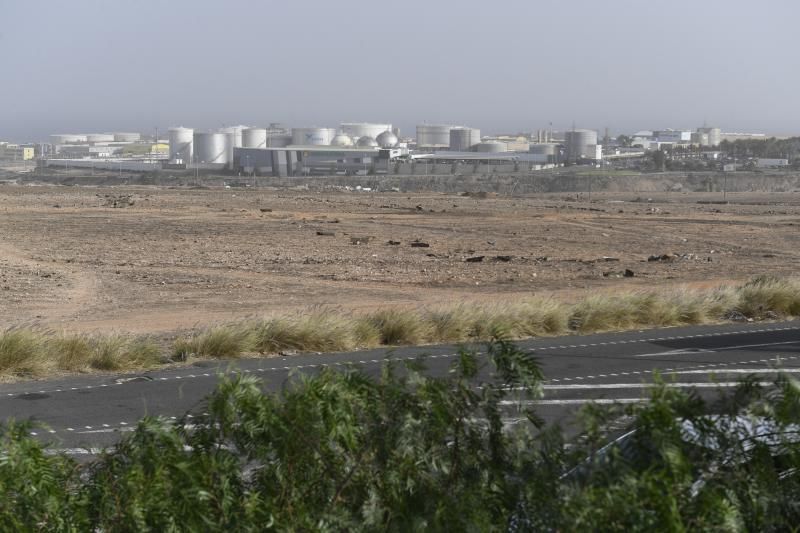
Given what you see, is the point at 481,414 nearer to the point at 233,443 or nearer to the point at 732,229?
the point at 233,443

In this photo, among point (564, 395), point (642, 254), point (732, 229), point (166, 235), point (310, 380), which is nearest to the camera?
point (310, 380)

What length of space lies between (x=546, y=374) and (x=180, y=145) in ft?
441

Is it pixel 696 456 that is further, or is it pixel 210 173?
pixel 210 173

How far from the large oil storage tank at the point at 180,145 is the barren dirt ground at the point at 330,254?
80326 millimetres

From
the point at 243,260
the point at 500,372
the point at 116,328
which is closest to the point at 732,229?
the point at 243,260

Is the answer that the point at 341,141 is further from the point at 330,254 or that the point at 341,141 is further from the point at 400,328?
the point at 400,328

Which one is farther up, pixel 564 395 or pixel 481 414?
pixel 481 414

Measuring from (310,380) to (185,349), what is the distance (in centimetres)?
1160

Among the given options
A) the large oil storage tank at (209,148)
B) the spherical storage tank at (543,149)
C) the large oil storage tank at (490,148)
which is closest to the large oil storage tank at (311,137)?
the large oil storage tank at (209,148)

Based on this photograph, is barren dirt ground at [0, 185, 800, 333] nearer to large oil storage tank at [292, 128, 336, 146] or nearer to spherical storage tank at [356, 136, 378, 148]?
large oil storage tank at [292, 128, 336, 146]

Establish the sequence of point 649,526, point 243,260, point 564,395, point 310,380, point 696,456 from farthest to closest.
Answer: point 243,260, point 564,395, point 310,380, point 696,456, point 649,526

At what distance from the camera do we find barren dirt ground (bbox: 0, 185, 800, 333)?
25.3 m

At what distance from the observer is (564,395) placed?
1282cm

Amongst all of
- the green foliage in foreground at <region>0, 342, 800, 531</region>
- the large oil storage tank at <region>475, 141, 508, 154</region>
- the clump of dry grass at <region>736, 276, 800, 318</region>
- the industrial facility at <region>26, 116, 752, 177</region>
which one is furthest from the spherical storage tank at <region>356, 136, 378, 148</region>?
the green foliage in foreground at <region>0, 342, 800, 531</region>
